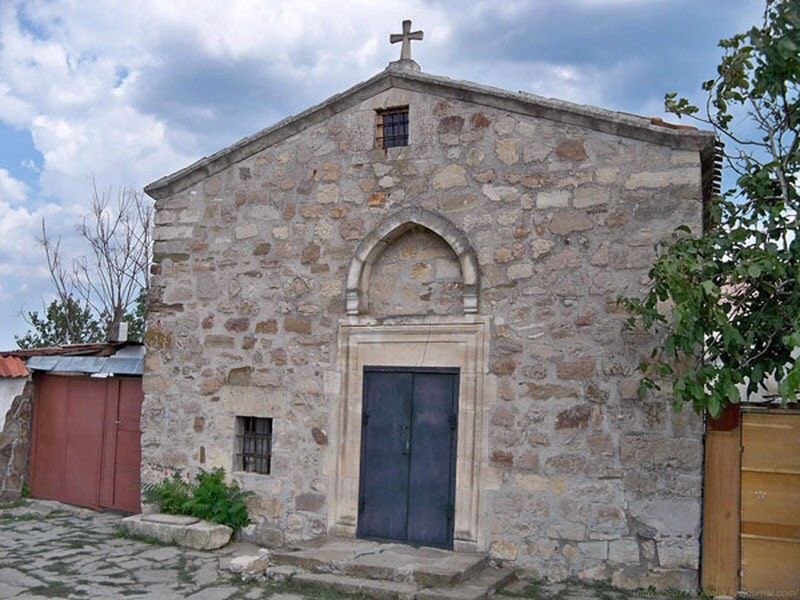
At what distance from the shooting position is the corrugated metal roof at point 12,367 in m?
10.1

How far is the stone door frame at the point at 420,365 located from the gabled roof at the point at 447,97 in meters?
1.95

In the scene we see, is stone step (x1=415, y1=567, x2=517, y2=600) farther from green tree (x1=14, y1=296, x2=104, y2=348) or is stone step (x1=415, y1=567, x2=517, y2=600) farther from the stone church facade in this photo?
green tree (x1=14, y1=296, x2=104, y2=348)

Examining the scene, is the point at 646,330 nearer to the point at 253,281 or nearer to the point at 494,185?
the point at 494,185

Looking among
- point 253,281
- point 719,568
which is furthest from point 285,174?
point 719,568

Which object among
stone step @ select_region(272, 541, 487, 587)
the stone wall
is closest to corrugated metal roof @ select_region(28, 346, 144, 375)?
the stone wall

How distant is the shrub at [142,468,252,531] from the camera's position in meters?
8.05

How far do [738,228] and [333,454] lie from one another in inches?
160

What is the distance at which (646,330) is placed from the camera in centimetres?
661

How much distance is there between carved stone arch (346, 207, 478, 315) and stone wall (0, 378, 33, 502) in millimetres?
5026

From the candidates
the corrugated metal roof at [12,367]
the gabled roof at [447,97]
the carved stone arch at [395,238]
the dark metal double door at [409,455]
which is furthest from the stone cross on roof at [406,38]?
the corrugated metal roof at [12,367]

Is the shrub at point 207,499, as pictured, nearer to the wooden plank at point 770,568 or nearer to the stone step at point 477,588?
the stone step at point 477,588

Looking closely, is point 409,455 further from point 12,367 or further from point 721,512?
point 12,367

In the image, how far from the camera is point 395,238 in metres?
7.78

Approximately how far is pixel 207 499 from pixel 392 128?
4.10 m
